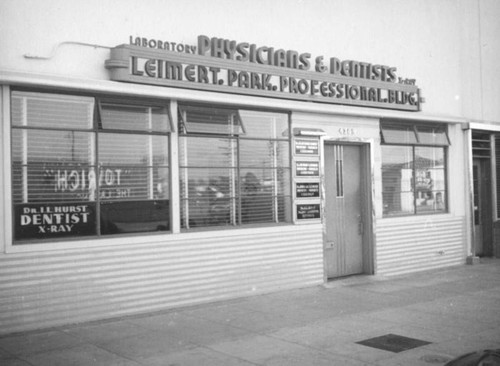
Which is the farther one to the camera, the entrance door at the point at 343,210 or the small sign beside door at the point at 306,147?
the entrance door at the point at 343,210

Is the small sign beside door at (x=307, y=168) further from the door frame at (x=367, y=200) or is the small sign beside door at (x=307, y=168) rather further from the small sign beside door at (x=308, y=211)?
the door frame at (x=367, y=200)

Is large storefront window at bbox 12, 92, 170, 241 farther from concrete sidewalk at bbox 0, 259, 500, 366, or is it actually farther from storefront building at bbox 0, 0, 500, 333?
concrete sidewalk at bbox 0, 259, 500, 366

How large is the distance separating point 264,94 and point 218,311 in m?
3.66

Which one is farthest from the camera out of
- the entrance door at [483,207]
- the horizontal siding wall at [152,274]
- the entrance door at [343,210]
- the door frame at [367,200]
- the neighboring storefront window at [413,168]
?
the entrance door at [483,207]

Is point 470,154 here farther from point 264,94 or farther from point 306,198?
point 264,94

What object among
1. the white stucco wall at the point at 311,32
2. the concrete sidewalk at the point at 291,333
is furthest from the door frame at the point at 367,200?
the white stucco wall at the point at 311,32

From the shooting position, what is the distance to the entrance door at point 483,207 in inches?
591

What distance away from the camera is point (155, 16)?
9172 millimetres

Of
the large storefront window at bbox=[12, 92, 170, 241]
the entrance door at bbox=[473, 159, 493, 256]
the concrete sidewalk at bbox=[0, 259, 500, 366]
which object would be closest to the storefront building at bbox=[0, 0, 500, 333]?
the large storefront window at bbox=[12, 92, 170, 241]

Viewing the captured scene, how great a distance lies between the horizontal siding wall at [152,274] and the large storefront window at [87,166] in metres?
0.38

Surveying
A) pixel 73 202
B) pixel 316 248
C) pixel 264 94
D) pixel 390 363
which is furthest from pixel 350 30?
pixel 390 363

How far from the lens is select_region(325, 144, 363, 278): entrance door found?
11.7 metres

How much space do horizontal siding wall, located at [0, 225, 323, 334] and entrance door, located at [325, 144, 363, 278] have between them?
0.55 m

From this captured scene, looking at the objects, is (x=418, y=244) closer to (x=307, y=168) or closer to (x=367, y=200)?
(x=367, y=200)
